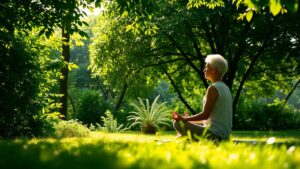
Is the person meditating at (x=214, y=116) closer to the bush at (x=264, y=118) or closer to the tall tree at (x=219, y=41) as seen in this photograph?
the tall tree at (x=219, y=41)

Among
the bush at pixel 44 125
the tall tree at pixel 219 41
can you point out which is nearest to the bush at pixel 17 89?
the bush at pixel 44 125

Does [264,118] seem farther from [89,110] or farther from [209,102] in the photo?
[209,102]

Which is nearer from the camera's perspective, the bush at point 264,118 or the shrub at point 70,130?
the shrub at point 70,130

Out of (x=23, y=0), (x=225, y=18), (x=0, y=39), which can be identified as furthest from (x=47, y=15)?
(x=225, y=18)

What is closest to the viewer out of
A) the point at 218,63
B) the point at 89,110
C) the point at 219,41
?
the point at 218,63

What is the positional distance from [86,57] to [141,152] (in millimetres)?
64193

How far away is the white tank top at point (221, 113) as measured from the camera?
6.63 meters

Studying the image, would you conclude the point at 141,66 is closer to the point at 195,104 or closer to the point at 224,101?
the point at 195,104

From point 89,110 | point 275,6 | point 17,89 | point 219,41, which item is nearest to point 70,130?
point 17,89

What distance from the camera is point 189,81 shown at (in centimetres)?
2894

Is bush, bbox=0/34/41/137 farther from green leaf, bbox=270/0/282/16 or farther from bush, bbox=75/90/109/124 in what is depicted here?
bush, bbox=75/90/109/124

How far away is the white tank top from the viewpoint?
6.63 m

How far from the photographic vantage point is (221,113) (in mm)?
6672

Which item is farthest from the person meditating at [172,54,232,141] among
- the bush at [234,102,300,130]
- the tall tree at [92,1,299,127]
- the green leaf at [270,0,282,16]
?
the bush at [234,102,300,130]
